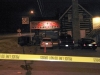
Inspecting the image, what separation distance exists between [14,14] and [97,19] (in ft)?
118

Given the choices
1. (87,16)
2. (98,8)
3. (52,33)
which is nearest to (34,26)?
(87,16)

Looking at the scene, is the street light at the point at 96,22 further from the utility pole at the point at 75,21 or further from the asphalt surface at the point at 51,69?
the asphalt surface at the point at 51,69

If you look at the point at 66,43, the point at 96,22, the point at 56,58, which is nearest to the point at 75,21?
the point at 96,22

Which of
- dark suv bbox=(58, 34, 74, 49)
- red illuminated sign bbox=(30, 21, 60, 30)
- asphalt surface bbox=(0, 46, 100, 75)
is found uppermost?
red illuminated sign bbox=(30, 21, 60, 30)

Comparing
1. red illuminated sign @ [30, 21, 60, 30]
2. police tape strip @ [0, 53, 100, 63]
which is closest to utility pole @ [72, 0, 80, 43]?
red illuminated sign @ [30, 21, 60, 30]

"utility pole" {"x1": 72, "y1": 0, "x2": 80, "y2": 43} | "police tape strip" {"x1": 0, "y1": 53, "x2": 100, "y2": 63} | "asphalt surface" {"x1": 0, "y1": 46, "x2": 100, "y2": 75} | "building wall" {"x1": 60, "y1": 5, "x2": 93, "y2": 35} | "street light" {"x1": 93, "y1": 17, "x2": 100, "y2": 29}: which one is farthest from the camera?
"building wall" {"x1": 60, "y1": 5, "x2": 93, "y2": 35}

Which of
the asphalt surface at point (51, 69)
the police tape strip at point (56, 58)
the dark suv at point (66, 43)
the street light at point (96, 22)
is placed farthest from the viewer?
the street light at point (96, 22)

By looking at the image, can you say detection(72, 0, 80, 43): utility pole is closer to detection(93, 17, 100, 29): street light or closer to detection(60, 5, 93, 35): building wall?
detection(60, 5, 93, 35): building wall

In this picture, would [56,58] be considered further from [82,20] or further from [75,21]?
[82,20]

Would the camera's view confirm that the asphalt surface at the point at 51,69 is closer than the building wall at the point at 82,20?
Yes

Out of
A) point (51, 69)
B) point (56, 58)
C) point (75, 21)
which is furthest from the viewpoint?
point (75, 21)

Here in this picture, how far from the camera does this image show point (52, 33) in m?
65.9

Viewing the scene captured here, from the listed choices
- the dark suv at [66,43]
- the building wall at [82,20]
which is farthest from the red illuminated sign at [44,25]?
the dark suv at [66,43]

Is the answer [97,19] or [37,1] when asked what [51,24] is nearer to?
[97,19]
